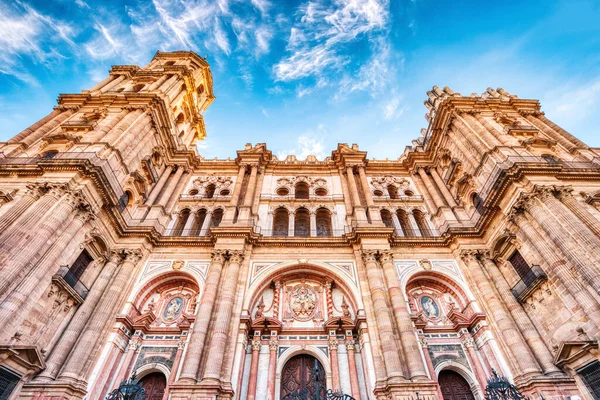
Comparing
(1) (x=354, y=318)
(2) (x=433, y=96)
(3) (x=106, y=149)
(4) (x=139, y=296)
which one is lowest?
(1) (x=354, y=318)

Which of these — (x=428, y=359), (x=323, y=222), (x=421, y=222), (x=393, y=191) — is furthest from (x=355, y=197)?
(x=428, y=359)

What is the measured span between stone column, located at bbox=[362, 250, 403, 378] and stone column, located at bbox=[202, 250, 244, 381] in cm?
649

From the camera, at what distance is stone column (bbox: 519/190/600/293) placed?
1170 cm

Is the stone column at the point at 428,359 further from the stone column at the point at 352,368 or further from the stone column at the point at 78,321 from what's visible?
the stone column at the point at 78,321

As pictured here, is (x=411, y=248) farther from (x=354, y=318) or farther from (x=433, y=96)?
(x=433, y=96)

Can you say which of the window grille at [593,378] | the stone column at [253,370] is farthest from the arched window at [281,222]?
the window grille at [593,378]

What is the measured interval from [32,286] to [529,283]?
791 inches

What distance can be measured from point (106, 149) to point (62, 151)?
8.45ft

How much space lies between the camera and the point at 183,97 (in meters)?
29.6

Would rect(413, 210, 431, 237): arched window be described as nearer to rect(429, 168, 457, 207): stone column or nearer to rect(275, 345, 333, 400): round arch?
rect(429, 168, 457, 207): stone column

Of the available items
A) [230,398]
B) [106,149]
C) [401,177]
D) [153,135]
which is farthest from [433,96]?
[230,398]

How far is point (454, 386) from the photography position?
1429 centimetres

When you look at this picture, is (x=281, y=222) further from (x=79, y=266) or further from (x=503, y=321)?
(x=503, y=321)

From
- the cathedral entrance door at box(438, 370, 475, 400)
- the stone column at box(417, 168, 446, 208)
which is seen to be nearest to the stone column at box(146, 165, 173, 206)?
the stone column at box(417, 168, 446, 208)
